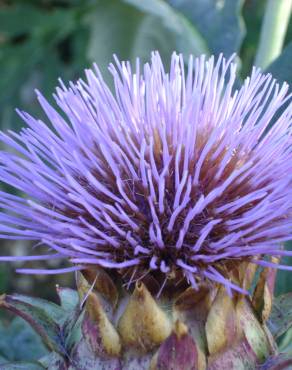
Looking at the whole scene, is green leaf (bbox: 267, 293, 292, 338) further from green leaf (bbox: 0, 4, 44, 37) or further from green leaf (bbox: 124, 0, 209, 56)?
green leaf (bbox: 0, 4, 44, 37)

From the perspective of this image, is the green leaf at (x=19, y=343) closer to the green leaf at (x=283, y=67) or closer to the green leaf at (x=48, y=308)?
the green leaf at (x=48, y=308)

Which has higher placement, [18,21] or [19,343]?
[18,21]

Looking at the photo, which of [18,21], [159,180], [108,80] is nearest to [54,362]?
[159,180]

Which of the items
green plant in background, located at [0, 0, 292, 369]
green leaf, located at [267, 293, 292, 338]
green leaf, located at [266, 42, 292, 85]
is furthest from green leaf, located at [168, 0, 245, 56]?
green leaf, located at [267, 293, 292, 338]

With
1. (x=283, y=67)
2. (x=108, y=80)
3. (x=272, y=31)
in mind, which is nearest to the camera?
(x=283, y=67)

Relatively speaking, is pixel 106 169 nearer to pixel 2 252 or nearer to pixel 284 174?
pixel 284 174

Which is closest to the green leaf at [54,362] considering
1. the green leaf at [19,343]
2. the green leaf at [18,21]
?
the green leaf at [19,343]

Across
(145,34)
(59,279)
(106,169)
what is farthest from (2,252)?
(106,169)

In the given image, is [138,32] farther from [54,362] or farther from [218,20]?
[54,362]
